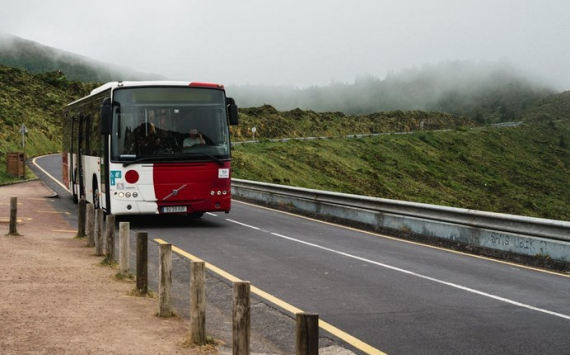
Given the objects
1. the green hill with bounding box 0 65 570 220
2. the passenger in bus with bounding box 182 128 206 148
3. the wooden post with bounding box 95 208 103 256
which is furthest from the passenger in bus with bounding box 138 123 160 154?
the green hill with bounding box 0 65 570 220

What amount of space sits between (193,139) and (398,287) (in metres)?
7.56

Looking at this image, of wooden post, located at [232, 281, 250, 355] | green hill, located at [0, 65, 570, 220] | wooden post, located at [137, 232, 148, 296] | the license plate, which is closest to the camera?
wooden post, located at [232, 281, 250, 355]

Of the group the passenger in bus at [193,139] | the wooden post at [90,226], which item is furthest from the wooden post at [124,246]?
the passenger in bus at [193,139]

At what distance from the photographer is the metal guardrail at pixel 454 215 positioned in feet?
39.8

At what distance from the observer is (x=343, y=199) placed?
1928 cm

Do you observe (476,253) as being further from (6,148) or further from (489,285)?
(6,148)

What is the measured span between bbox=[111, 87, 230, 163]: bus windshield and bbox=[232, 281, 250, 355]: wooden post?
1041 centimetres

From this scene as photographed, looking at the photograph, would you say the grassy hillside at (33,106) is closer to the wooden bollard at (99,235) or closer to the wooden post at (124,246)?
the wooden bollard at (99,235)

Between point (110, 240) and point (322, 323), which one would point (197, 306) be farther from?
point (110, 240)

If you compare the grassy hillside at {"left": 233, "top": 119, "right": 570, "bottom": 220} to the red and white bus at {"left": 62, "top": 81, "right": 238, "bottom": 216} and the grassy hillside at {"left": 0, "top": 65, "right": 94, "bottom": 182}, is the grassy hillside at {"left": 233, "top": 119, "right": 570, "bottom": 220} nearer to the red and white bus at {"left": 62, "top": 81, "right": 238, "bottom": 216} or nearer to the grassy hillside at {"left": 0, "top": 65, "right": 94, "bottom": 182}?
the grassy hillside at {"left": 0, "top": 65, "right": 94, "bottom": 182}

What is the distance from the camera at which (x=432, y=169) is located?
73.3m

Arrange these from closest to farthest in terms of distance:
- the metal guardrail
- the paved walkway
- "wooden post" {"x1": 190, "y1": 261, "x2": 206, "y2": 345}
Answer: the paved walkway < "wooden post" {"x1": 190, "y1": 261, "x2": 206, "y2": 345} < the metal guardrail

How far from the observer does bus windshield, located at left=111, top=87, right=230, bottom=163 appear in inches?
620

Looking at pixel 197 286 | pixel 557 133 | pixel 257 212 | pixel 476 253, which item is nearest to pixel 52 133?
pixel 257 212
